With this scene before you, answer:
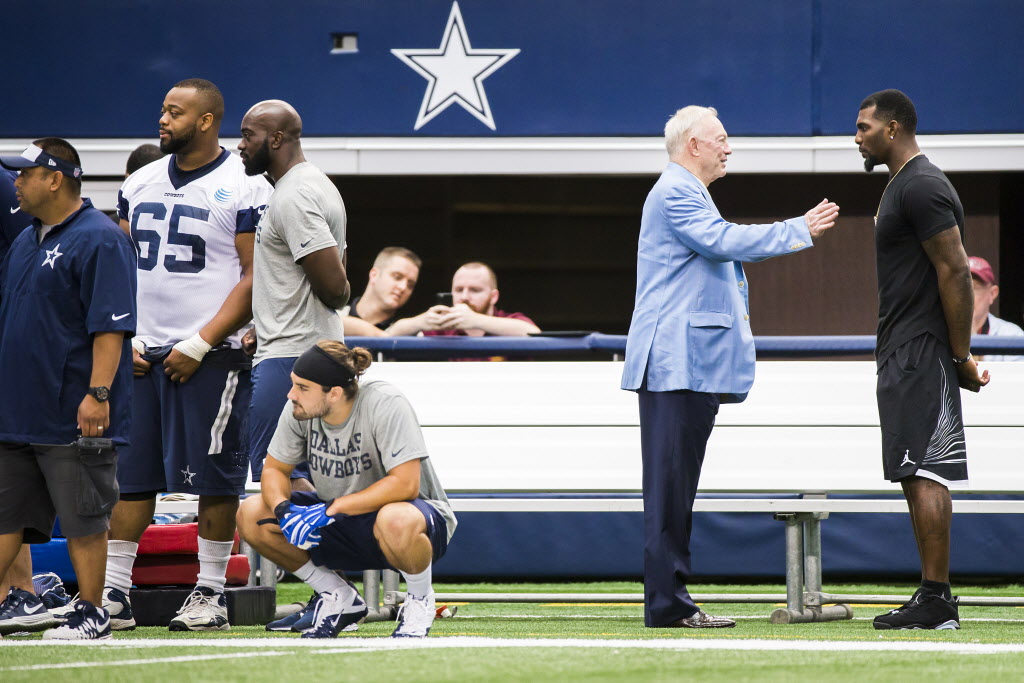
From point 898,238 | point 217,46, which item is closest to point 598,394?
point 898,238

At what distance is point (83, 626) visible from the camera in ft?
15.2

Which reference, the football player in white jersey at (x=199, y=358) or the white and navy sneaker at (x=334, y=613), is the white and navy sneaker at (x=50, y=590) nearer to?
the football player in white jersey at (x=199, y=358)

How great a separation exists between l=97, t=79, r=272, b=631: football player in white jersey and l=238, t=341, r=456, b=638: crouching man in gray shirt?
1.65ft

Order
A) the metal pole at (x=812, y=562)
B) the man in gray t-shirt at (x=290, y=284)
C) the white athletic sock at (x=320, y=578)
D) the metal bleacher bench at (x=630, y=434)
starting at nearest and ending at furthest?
1. the white athletic sock at (x=320, y=578)
2. the man in gray t-shirt at (x=290, y=284)
3. the metal pole at (x=812, y=562)
4. the metal bleacher bench at (x=630, y=434)

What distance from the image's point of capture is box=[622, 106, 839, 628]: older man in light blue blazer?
5.06m

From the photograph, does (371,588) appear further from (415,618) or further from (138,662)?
(138,662)

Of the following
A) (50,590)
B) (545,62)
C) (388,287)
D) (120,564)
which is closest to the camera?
(120,564)

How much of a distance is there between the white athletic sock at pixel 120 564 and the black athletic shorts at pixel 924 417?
250 cm

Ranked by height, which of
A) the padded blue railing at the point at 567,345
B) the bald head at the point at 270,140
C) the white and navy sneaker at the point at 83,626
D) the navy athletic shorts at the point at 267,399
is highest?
the bald head at the point at 270,140

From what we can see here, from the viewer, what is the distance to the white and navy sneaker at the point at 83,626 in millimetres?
4609

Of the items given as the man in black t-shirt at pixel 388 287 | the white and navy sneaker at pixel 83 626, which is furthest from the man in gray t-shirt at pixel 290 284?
the man in black t-shirt at pixel 388 287

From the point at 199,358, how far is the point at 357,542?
36.0 inches

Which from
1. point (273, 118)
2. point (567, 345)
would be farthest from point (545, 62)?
point (273, 118)

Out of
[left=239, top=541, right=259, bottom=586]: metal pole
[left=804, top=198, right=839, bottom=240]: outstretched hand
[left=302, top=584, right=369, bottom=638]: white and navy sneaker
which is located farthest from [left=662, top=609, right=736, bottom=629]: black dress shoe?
[left=239, top=541, right=259, bottom=586]: metal pole
